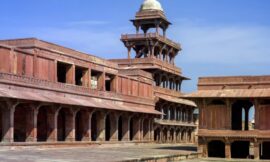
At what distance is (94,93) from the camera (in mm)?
48094

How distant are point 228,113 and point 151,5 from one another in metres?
36.1

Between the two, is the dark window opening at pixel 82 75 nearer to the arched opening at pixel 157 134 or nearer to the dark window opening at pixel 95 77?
the dark window opening at pixel 95 77

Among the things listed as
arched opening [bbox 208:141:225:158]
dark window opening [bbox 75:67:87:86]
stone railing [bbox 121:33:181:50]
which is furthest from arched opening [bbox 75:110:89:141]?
stone railing [bbox 121:33:181:50]

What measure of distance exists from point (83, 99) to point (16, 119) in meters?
8.25

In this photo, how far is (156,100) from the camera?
6531 cm

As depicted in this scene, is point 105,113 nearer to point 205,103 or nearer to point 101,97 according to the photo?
point 101,97

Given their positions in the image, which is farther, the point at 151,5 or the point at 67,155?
the point at 151,5

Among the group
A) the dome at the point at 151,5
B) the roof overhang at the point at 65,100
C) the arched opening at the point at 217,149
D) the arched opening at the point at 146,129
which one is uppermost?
the dome at the point at 151,5

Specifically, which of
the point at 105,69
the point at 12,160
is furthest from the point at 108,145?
the point at 12,160

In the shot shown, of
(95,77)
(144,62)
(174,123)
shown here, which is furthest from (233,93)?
(174,123)

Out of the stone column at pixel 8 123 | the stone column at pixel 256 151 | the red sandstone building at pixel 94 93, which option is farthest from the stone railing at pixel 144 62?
the stone column at pixel 8 123

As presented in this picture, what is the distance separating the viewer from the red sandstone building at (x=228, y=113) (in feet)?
119

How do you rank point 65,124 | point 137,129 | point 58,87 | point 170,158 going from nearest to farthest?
point 170,158 → point 58,87 → point 65,124 → point 137,129

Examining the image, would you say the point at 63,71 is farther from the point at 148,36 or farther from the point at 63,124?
the point at 148,36
